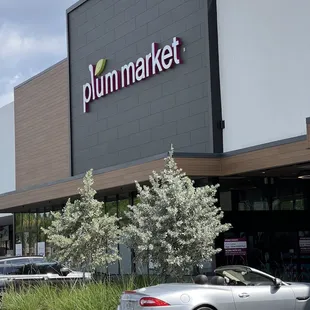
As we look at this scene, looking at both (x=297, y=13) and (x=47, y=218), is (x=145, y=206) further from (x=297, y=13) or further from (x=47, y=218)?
(x=47, y=218)

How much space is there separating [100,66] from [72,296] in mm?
13458

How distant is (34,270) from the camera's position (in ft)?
64.3

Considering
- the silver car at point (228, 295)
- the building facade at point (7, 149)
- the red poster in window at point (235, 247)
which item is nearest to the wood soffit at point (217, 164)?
the red poster in window at point (235, 247)

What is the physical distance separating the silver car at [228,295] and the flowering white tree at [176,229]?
1.85m

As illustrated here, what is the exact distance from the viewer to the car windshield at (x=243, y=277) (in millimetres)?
11891

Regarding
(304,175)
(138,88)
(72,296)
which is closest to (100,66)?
(138,88)

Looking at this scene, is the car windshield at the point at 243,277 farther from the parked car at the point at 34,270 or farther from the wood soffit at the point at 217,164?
the parked car at the point at 34,270

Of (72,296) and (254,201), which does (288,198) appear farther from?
(72,296)

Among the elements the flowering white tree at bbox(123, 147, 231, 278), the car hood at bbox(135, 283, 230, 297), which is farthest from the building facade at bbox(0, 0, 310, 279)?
the car hood at bbox(135, 283, 230, 297)

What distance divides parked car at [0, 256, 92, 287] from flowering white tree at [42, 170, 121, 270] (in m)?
2.02

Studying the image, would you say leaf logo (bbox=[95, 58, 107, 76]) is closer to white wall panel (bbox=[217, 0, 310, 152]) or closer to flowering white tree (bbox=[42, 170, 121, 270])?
white wall panel (bbox=[217, 0, 310, 152])

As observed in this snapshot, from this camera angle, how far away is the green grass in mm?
13430

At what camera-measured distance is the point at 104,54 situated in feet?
85.0

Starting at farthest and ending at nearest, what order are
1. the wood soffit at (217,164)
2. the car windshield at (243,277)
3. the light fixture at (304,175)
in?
the light fixture at (304,175) → the wood soffit at (217,164) → the car windshield at (243,277)
